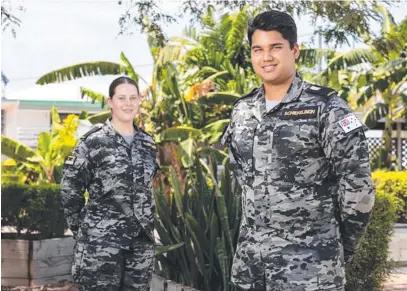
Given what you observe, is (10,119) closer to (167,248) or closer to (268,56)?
(167,248)

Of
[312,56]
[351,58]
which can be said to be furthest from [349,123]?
[351,58]

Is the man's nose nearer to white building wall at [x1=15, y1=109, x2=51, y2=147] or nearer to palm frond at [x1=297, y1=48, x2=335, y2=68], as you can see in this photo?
palm frond at [x1=297, y1=48, x2=335, y2=68]

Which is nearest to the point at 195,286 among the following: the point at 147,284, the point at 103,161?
the point at 147,284

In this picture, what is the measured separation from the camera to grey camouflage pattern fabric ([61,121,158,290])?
353 centimetres

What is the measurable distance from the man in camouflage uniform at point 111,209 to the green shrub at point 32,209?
2759mm

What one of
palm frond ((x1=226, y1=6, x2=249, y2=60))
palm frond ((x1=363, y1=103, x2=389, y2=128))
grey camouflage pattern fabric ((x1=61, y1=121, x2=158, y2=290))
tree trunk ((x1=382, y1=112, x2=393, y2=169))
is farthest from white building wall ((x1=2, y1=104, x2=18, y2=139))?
grey camouflage pattern fabric ((x1=61, y1=121, x2=158, y2=290))

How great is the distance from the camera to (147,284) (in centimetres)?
364

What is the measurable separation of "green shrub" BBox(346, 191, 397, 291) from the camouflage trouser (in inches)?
67.3

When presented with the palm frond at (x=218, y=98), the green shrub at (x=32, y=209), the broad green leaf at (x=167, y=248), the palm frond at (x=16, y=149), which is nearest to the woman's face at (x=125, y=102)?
the broad green leaf at (x=167, y=248)

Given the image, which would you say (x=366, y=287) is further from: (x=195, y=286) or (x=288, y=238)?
(x=288, y=238)

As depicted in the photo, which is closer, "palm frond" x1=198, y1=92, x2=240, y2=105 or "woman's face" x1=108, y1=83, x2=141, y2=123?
"woman's face" x1=108, y1=83, x2=141, y2=123

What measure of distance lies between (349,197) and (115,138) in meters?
1.77

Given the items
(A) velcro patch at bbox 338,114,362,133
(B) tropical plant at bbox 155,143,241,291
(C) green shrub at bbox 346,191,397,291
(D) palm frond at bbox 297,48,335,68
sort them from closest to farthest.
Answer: (A) velcro patch at bbox 338,114,362,133, (B) tropical plant at bbox 155,143,241,291, (C) green shrub at bbox 346,191,397,291, (D) palm frond at bbox 297,48,335,68

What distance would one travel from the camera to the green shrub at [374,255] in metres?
4.64
